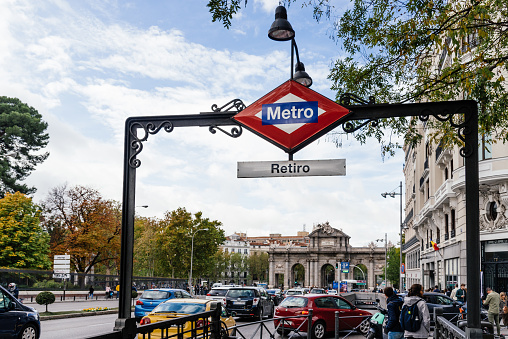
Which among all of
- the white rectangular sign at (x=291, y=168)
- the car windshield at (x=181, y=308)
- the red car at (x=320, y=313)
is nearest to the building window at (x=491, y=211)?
the red car at (x=320, y=313)

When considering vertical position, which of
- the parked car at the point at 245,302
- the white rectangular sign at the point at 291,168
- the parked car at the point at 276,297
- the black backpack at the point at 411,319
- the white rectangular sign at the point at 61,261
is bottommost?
the parked car at the point at 276,297

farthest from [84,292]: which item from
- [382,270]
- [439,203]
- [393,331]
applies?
[382,270]

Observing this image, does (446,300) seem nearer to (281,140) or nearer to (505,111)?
(505,111)

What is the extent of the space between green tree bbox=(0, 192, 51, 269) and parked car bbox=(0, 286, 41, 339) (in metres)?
35.9

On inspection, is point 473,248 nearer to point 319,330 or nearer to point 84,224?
point 319,330

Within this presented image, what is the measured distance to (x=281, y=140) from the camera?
6.89 metres

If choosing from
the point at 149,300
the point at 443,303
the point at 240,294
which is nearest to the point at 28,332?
the point at 149,300

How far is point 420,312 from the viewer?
384 inches

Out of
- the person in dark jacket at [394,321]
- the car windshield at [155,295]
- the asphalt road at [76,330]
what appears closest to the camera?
the person in dark jacket at [394,321]

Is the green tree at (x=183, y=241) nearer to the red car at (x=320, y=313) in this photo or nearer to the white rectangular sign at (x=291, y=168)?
the red car at (x=320, y=313)

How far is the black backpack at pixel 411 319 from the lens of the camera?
9.71m

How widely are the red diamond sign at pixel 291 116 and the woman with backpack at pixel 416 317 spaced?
4390 millimetres

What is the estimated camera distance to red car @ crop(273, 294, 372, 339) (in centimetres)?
1836

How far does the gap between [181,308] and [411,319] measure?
23.3 ft
